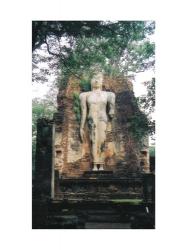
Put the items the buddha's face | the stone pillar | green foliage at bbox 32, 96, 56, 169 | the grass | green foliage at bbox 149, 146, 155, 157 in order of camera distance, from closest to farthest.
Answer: the stone pillar
the grass
green foliage at bbox 149, 146, 155, 157
green foliage at bbox 32, 96, 56, 169
the buddha's face

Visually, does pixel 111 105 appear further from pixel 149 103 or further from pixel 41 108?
pixel 41 108

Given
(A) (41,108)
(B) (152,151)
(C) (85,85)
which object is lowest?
(B) (152,151)

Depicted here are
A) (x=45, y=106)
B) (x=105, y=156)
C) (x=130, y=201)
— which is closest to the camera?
(x=130, y=201)

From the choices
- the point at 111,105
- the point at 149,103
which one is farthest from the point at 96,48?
the point at 149,103

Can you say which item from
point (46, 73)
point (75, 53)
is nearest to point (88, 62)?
point (75, 53)

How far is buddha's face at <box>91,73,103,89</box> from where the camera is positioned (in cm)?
912

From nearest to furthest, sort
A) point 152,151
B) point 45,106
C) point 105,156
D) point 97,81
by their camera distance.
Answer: point 152,151
point 105,156
point 97,81
point 45,106

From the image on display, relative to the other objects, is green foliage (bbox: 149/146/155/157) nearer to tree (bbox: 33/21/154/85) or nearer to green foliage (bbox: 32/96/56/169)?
tree (bbox: 33/21/154/85)

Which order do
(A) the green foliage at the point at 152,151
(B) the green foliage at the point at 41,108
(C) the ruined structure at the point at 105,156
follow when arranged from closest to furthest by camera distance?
(C) the ruined structure at the point at 105,156
(A) the green foliage at the point at 152,151
(B) the green foliage at the point at 41,108

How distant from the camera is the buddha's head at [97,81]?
9117 mm

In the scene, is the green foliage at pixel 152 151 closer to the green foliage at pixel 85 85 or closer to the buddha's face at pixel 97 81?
the buddha's face at pixel 97 81

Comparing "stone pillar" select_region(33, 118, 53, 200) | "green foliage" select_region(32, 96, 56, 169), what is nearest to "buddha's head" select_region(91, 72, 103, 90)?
"green foliage" select_region(32, 96, 56, 169)

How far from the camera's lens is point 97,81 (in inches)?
360

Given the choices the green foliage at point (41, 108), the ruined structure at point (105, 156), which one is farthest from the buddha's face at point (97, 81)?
the green foliage at point (41, 108)
